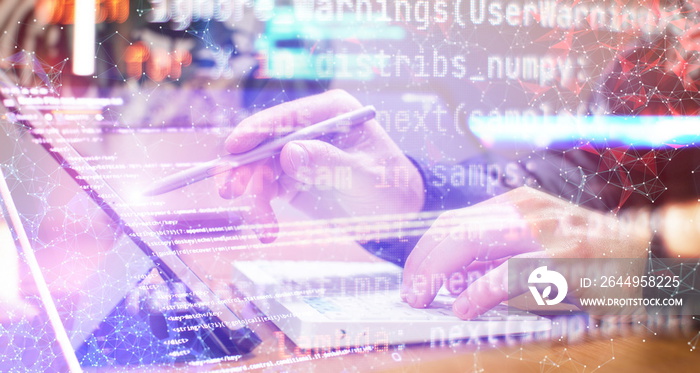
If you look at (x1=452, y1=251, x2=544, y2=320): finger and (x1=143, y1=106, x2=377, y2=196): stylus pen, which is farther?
(x1=452, y1=251, x2=544, y2=320): finger

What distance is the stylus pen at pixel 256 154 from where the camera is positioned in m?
0.82

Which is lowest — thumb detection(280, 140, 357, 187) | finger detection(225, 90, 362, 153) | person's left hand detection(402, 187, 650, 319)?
person's left hand detection(402, 187, 650, 319)

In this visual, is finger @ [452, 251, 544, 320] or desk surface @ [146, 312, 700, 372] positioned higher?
finger @ [452, 251, 544, 320]

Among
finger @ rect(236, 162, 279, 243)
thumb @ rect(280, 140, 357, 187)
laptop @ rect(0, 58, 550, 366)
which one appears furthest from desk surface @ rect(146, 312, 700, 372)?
thumb @ rect(280, 140, 357, 187)

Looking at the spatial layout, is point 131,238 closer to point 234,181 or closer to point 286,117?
point 234,181

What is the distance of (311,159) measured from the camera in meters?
0.87

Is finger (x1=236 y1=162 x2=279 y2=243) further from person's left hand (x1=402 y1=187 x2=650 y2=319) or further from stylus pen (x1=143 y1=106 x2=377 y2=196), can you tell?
person's left hand (x1=402 y1=187 x2=650 y2=319)

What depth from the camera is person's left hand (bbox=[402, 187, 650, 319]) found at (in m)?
0.93

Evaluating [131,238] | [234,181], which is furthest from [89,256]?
[234,181]

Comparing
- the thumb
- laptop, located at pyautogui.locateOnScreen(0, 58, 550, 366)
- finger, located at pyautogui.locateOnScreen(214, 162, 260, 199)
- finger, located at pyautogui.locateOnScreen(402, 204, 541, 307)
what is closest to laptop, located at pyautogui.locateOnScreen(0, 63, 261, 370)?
laptop, located at pyautogui.locateOnScreen(0, 58, 550, 366)

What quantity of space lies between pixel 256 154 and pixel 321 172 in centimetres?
12

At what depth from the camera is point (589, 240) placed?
3.23 feet

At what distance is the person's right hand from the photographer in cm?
85

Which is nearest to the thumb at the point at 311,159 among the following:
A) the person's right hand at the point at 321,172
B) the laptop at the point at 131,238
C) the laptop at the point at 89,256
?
the person's right hand at the point at 321,172
